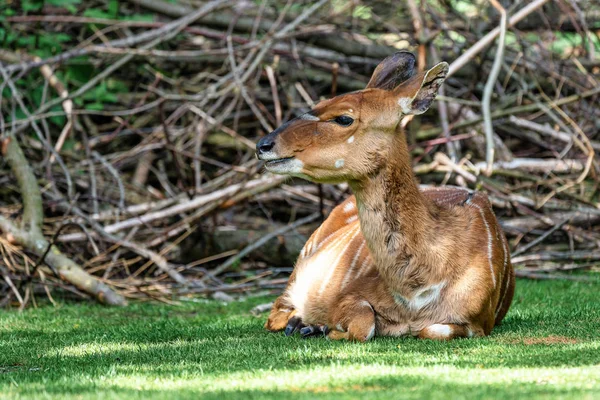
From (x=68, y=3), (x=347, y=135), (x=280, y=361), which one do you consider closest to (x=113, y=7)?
(x=68, y=3)

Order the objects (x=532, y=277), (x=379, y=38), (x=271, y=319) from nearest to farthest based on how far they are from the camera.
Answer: (x=271, y=319), (x=532, y=277), (x=379, y=38)

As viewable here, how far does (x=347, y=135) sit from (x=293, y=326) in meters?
1.19

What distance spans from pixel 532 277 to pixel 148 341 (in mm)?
3869

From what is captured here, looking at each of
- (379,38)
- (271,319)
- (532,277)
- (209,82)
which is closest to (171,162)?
(209,82)

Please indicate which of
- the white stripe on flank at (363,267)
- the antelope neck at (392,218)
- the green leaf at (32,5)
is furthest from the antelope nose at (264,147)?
the green leaf at (32,5)

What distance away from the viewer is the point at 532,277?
26.1ft

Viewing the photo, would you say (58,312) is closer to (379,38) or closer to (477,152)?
(477,152)

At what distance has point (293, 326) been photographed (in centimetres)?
544

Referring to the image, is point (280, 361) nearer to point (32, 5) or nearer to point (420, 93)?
point (420, 93)

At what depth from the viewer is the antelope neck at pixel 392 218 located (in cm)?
487

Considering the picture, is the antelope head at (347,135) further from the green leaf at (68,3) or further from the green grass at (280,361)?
the green leaf at (68,3)

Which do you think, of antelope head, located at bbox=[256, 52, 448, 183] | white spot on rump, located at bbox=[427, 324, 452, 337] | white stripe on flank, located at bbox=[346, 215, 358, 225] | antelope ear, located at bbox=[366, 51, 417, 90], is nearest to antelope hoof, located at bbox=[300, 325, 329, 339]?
white spot on rump, located at bbox=[427, 324, 452, 337]

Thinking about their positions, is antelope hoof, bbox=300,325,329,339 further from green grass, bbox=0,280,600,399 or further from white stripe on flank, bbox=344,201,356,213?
white stripe on flank, bbox=344,201,356,213

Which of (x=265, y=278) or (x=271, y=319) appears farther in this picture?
(x=265, y=278)
